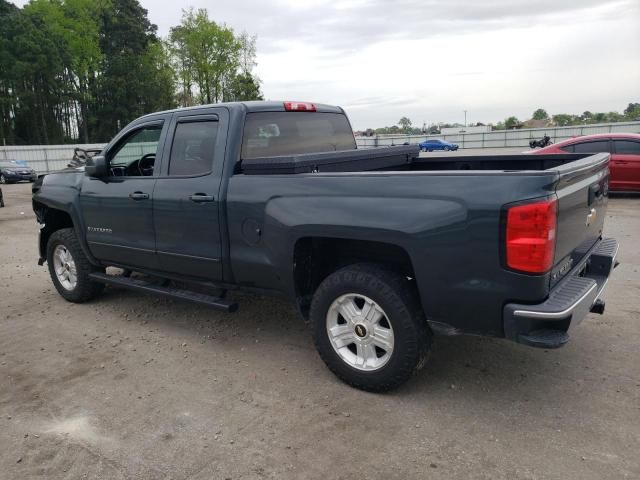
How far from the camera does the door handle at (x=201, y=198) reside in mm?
4133

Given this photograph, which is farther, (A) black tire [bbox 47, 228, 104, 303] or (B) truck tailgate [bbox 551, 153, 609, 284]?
(A) black tire [bbox 47, 228, 104, 303]

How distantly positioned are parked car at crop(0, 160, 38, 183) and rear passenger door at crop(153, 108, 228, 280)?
77.3 feet

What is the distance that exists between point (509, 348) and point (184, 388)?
8.18ft

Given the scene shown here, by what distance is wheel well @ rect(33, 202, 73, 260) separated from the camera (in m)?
6.00

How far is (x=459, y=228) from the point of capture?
9.78ft

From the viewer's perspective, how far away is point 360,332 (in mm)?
3541

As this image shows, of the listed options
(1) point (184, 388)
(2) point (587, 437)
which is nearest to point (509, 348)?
(2) point (587, 437)

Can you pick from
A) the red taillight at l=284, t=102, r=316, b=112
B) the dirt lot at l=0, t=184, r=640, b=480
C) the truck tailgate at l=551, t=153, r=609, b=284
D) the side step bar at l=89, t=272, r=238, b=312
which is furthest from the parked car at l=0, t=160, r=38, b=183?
the truck tailgate at l=551, t=153, r=609, b=284

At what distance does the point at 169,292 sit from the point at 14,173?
24024 mm

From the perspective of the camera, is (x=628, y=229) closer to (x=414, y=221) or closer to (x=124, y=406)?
(x=414, y=221)

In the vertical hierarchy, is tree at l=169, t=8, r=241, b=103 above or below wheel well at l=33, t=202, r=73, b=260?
above

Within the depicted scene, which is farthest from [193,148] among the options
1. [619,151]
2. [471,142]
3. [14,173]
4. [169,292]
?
[471,142]

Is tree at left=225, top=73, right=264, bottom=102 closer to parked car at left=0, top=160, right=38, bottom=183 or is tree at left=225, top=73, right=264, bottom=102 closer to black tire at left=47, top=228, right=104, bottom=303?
parked car at left=0, top=160, right=38, bottom=183

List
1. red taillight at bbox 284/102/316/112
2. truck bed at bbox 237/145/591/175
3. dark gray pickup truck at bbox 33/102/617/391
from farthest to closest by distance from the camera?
red taillight at bbox 284/102/316/112, truck bed at bbox 237/145/591/175, dark gray pickup truck at bbox 33/102/617/391
